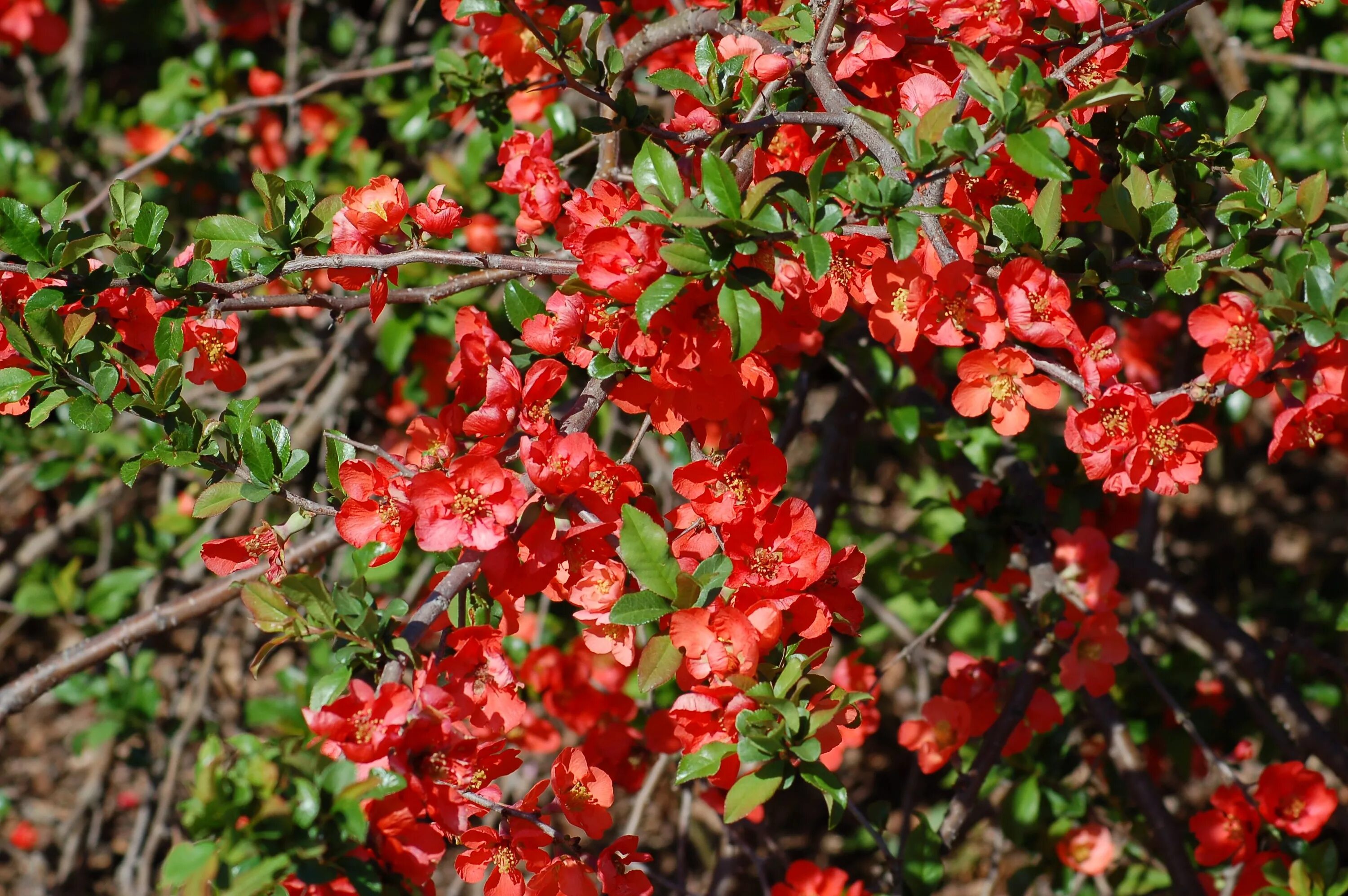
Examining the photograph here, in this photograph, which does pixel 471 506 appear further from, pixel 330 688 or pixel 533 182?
pixel 533 182

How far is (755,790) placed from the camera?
1005 mm

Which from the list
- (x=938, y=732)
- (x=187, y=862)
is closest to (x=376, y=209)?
(x=187, y=862)

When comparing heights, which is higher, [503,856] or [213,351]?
[213,351]

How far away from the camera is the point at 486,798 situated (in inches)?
44.8

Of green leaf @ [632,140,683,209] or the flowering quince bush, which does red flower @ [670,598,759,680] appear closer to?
the flowering quince bush

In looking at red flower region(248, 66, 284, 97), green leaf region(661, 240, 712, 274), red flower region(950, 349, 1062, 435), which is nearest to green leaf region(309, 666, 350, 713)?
green leaf region(661, 240, 712, 274)

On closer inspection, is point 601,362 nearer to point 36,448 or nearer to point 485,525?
point 485,525

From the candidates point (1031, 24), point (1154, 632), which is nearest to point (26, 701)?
point (1031, 24)

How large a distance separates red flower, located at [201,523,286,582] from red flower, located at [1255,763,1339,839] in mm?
1451

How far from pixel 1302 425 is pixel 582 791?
2.90ft

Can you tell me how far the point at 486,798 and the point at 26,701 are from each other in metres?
0.86

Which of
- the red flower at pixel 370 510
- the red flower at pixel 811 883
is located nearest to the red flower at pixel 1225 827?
the red flower at pixel 811 883

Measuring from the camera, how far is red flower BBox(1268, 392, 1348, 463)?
109cm

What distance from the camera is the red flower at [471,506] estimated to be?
105cm
